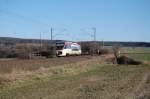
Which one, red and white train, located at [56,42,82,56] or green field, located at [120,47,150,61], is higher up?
red and white train, located at [56,42,82,56]

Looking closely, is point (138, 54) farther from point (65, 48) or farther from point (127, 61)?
point (65, 48)

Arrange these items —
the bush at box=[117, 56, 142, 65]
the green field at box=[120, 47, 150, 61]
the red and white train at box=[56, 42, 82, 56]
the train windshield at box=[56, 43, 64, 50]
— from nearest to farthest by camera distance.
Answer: the bush at box=[117, 56, 142, 65] < the train windshield at box=[56, 43, 64, 50] < the red and white train at box=[56, 42, 82, 56] < the green field at box=[120, 47, 150, 61]

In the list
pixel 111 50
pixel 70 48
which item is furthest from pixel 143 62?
pixel 111 50

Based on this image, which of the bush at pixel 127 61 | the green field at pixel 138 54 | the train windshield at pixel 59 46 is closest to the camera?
the bush at pixel 127 61

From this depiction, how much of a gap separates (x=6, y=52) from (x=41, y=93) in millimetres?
54087

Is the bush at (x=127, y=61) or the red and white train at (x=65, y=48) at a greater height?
the red and white train at (x=65, y=48)

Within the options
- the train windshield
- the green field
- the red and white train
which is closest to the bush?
the green field

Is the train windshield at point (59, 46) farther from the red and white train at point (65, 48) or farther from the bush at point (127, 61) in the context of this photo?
the bush at point (127, 61)

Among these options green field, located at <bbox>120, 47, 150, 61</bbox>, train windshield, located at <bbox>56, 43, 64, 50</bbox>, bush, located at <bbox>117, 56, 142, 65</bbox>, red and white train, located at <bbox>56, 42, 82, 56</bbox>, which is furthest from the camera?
green field, located at <bbox>120, 47, 150, 61</bbox>

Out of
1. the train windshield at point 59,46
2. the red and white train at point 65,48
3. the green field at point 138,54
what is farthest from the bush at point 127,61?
the train windshield at point 59,46

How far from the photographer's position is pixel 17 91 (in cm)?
1930

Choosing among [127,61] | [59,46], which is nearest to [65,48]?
[59,46]

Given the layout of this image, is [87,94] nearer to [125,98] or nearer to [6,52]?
[125,98]

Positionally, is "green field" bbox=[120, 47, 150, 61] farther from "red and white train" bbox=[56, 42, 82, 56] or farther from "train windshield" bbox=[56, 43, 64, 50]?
"train windshield" bbox=[56, 43, 64, 50]
